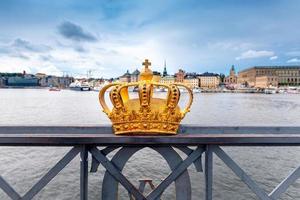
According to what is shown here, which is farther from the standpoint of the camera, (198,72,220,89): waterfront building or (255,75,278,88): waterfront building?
(198,72,220,89): waterfront building

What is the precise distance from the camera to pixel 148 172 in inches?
436

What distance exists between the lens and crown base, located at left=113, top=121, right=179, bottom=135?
2.52 meters

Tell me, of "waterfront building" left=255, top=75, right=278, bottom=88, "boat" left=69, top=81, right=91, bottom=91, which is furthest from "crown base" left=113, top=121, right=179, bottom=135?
"waterfront building" left=255, top=75, right=278, bottom=88

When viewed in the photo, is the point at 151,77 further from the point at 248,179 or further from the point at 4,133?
the point at 4,133

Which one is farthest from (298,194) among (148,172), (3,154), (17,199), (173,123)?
(3,154)

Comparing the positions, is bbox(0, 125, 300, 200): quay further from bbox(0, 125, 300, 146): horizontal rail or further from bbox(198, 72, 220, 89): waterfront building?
bbox(198, 72, 220, 89): waterfront building

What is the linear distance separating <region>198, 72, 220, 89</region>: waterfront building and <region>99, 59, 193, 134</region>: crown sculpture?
629ft

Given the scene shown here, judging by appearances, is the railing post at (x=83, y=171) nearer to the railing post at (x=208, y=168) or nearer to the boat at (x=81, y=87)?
the railing post at (x=208, y=168)

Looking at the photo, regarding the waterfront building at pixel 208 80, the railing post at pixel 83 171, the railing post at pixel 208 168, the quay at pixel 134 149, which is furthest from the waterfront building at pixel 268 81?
the railing post at pixel 83 171

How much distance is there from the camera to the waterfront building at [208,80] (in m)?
192

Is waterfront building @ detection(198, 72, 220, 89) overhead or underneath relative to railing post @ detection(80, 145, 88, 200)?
overhead

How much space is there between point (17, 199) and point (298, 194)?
358 inches

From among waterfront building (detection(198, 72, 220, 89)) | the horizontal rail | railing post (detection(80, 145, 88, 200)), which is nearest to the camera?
the horizontal rail

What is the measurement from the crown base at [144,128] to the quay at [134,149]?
0.31ft
